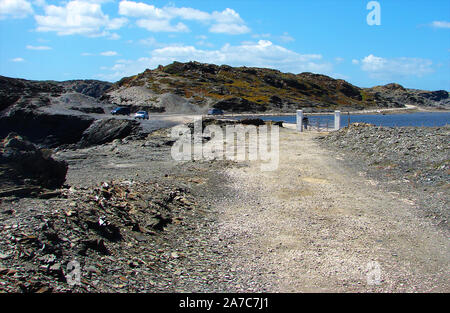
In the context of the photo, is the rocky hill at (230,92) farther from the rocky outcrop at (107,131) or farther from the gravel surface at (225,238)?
the gravel surface at (225,238)

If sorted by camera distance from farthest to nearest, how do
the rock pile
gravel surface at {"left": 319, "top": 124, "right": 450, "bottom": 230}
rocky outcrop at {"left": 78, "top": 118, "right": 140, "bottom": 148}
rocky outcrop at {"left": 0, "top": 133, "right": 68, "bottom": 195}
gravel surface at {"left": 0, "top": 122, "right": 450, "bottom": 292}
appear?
rocky outcrop at {"left": 78, "top": 118, "right": 140, "bottom": 148} < gravel surface at {"left": 319, "top": 124, "right": 450, "bottom": 230} < rocky outcrop at {"left": 0, "top": 133, "right": 68, "bottom": 195} < gravel surface at {"left": 0, "top": 122, "right": 450, "bottom": 292} < the rock pile

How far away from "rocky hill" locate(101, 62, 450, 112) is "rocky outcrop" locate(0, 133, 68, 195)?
74401 millimetres

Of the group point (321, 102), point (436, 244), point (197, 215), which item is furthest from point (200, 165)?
point (321, 102)

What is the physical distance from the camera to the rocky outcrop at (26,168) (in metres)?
13.0

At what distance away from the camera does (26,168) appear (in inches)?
565

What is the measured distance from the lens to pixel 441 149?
2294cm

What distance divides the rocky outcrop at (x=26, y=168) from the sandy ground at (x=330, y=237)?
632cm

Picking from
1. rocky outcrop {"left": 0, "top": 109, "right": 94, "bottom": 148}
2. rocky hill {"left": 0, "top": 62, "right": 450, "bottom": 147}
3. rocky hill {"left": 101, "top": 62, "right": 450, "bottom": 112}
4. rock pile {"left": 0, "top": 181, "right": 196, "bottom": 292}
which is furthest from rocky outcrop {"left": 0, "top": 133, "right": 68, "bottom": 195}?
rocky hill {"left": 101, "top": 62, "right": 450, "bottom": 112}

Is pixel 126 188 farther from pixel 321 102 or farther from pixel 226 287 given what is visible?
pixel 321 102

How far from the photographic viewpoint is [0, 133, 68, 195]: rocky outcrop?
42.8 ft

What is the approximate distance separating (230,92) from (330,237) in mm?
110090

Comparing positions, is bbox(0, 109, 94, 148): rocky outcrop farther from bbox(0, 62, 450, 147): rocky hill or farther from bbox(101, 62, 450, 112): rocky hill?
bbox(101, 62, 450, 112): rocky hill

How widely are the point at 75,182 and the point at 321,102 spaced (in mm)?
131617
